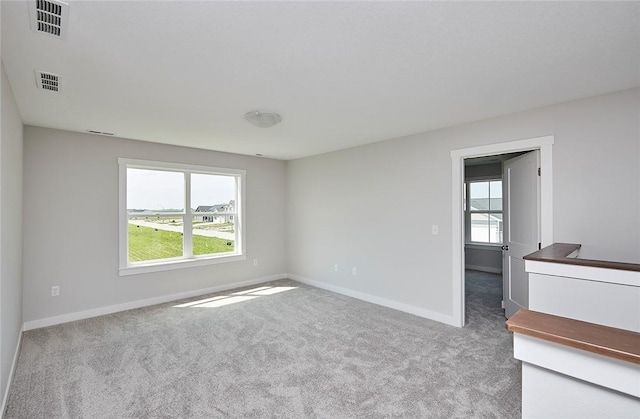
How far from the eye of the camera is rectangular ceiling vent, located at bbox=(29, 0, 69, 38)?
148 centimetres

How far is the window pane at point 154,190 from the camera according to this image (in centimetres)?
438

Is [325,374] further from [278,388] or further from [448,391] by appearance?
[448,391]

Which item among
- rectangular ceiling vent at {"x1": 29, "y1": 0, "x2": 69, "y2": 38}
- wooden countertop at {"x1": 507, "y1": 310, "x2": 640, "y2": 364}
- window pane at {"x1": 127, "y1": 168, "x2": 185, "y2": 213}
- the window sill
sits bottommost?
the window sill

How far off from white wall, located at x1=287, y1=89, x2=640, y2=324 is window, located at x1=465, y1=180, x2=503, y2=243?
387 cm

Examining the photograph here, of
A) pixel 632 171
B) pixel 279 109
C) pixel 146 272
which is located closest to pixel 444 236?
pixel 632 171

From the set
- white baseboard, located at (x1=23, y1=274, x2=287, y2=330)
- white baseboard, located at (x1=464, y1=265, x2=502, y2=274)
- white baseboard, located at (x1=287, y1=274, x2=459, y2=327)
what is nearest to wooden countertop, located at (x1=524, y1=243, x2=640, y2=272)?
white baseboard, located at (x1=287, y1=274, x2=459, y2=327)

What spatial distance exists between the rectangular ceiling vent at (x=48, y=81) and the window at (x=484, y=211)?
7.42m

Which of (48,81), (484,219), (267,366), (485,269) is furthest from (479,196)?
(48,81)

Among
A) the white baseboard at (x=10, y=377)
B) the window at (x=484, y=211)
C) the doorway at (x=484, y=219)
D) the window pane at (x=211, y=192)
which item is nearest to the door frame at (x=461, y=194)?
the doorway at (x=484, y=219)

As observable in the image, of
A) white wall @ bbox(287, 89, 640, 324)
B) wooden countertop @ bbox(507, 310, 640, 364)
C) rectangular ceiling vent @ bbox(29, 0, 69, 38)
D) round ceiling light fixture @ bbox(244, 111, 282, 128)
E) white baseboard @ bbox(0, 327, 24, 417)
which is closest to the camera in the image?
wooden countertop @ bbox(507, 310, 640, 364)

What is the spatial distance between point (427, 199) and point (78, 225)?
448 cm

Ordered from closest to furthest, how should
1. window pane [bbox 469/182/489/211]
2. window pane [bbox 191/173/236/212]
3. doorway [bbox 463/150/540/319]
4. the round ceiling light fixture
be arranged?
the round ceiling light fixture, doorway [bbox 463/150/540/319], window pane [bbox 191/173/236/212], window pane [bbox 469/182/489/211]

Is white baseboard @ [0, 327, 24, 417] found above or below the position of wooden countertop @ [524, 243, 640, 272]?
below

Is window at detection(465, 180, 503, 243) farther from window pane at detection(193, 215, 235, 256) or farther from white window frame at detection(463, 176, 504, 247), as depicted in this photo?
window pane at detection(193, 215, 235, 256)
